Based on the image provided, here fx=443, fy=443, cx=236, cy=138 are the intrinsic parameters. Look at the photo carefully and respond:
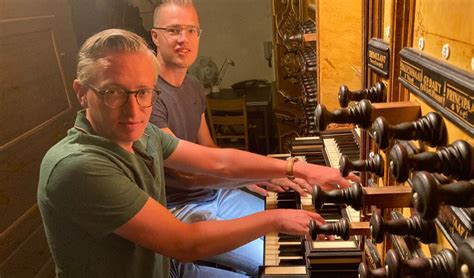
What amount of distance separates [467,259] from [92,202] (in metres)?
0.97

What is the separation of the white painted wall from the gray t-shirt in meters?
3.63

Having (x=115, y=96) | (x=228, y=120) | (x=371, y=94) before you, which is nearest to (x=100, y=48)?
(x=115, y=96)

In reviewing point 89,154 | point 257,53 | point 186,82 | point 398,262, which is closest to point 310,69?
point 186,82

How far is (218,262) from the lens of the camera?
1956 millimetres

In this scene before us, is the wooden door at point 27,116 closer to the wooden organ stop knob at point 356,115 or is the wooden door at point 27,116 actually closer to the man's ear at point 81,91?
the man's ear at point 81,91

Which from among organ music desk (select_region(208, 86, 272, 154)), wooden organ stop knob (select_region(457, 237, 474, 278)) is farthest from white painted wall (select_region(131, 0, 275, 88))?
wooden organ stop knob (select_region(457, 237, 474, 278))

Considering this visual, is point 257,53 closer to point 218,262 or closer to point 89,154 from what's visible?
point 218,262

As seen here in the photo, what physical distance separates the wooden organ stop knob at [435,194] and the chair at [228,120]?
13.8ft

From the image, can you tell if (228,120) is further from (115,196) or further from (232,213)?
(115,196)

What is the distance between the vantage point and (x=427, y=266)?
0.59 metres

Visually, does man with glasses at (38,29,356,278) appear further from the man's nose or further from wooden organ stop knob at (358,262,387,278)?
wooden organ stop knob at (358,262,387,278)

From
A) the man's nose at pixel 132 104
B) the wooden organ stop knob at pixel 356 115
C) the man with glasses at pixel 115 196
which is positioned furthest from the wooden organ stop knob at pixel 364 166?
the man's nose at pixel 132 104

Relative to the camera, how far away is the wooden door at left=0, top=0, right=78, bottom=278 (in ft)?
8.62

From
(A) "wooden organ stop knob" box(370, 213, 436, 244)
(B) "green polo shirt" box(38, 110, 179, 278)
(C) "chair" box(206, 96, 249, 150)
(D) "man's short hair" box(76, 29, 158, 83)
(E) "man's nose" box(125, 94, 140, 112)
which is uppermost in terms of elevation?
(D) "man's short hair" box(76, 29, 158, 83)
